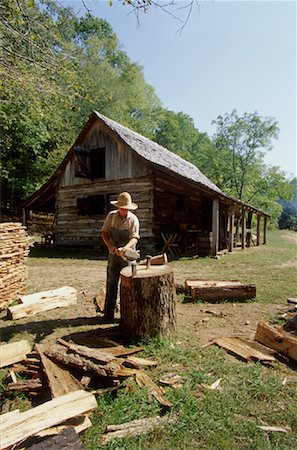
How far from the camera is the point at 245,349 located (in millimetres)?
3689

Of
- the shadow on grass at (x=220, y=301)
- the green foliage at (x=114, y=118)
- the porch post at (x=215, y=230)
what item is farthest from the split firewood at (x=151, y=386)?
the green foliage at (x=114, y=118)

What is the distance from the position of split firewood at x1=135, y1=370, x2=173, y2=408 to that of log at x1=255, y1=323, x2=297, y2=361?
1.84 m

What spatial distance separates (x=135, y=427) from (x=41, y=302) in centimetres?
368

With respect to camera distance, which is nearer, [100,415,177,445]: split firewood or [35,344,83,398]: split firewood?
[100,415,177,445]: split firewood

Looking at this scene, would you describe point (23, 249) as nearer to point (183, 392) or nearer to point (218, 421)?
point (183, 392)

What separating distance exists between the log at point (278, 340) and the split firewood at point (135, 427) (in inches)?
76.1

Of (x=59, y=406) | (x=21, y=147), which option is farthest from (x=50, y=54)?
(x=21, y=147)

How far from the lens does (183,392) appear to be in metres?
2.77

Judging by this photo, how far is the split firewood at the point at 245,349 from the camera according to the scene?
11.5 feet

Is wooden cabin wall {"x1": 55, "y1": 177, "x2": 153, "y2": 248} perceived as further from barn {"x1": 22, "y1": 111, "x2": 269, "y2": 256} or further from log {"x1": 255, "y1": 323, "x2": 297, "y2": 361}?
log {"x1": 255, "y1": 323, "x2": 297, "y2": 361}

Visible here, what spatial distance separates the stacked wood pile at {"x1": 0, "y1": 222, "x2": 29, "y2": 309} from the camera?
17.8ft

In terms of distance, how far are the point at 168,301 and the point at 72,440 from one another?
85.5 inches

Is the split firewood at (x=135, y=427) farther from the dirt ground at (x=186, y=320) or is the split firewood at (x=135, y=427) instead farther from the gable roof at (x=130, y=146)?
the gable roof at (x=130, y=146)

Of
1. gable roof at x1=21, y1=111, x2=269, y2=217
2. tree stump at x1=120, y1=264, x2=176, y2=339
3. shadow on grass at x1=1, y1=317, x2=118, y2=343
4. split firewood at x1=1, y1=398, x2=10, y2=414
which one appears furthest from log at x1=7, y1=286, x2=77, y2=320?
gable roof at x1=21, y1=111, x2=269, y2=217
